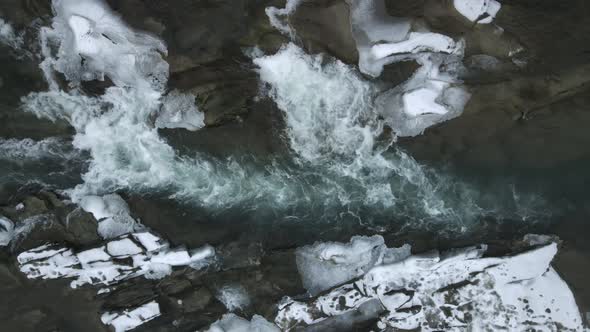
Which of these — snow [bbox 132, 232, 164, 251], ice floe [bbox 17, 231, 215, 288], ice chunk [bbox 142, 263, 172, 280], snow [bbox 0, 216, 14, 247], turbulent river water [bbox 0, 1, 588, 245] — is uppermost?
turbulent river water [bbox 0, 1, 588, 245]

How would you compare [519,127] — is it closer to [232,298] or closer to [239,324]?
[232,298]

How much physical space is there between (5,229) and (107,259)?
2480mm

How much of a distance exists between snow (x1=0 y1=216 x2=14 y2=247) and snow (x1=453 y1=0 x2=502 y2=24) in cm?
1102

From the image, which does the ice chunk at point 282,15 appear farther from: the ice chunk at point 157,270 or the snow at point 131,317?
the snow at point 131,317

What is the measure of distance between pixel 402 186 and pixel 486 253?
2.42m

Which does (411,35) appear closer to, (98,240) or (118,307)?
(98,240)

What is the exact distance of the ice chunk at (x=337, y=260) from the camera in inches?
404

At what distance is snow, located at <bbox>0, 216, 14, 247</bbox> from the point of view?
10211 millimetres

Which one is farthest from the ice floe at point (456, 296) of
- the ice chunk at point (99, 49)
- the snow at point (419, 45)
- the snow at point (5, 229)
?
the snow at point (5, 229)

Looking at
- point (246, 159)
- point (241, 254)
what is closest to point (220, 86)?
point (246, 159)

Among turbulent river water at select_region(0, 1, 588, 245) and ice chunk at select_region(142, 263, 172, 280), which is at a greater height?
turbulent river water at select_region(0, 1, 588, 245)

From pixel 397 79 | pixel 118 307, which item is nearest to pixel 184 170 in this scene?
pixel 118 307

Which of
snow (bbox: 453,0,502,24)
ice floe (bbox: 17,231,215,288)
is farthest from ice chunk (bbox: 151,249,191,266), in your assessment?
snow (bbox: 453,0,502,24)

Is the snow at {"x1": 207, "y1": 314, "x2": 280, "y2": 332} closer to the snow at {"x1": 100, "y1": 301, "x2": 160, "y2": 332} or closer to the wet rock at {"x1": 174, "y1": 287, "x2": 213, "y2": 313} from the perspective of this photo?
the wet rock at {"x1": 174, "y1": 287, "x2": 213, "y2": 313}
